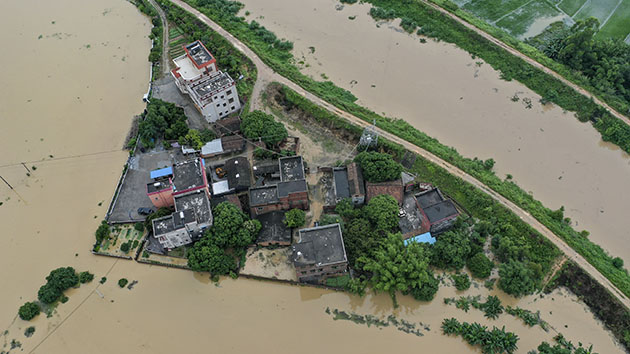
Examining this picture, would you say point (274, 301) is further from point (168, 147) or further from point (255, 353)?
point (168, 147)

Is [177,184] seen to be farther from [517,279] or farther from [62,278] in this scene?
[517,279]

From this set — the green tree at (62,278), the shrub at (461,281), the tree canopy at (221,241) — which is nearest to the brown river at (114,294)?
the shrub at (461,281)

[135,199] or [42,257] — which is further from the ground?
[135,199]

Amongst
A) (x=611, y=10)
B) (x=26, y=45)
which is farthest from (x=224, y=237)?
(x=611, y=10)

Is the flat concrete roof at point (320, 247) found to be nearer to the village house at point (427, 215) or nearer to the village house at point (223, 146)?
the village house at point (427, 215)

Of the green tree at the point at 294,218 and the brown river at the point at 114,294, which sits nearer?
the brown river at the point at 114,294

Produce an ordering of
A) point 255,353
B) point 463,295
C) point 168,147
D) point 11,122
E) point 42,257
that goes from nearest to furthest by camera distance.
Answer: point 255,353 → point 463,295 → point 42,257 → point 168,147 → point 11,122

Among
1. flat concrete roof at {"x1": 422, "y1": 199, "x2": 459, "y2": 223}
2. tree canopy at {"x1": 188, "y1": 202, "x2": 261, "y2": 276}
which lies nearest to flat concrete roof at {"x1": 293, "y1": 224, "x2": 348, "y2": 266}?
tree canopy at {"x1": 188, "y1": 202, "x2": 261, "y2": 276}
